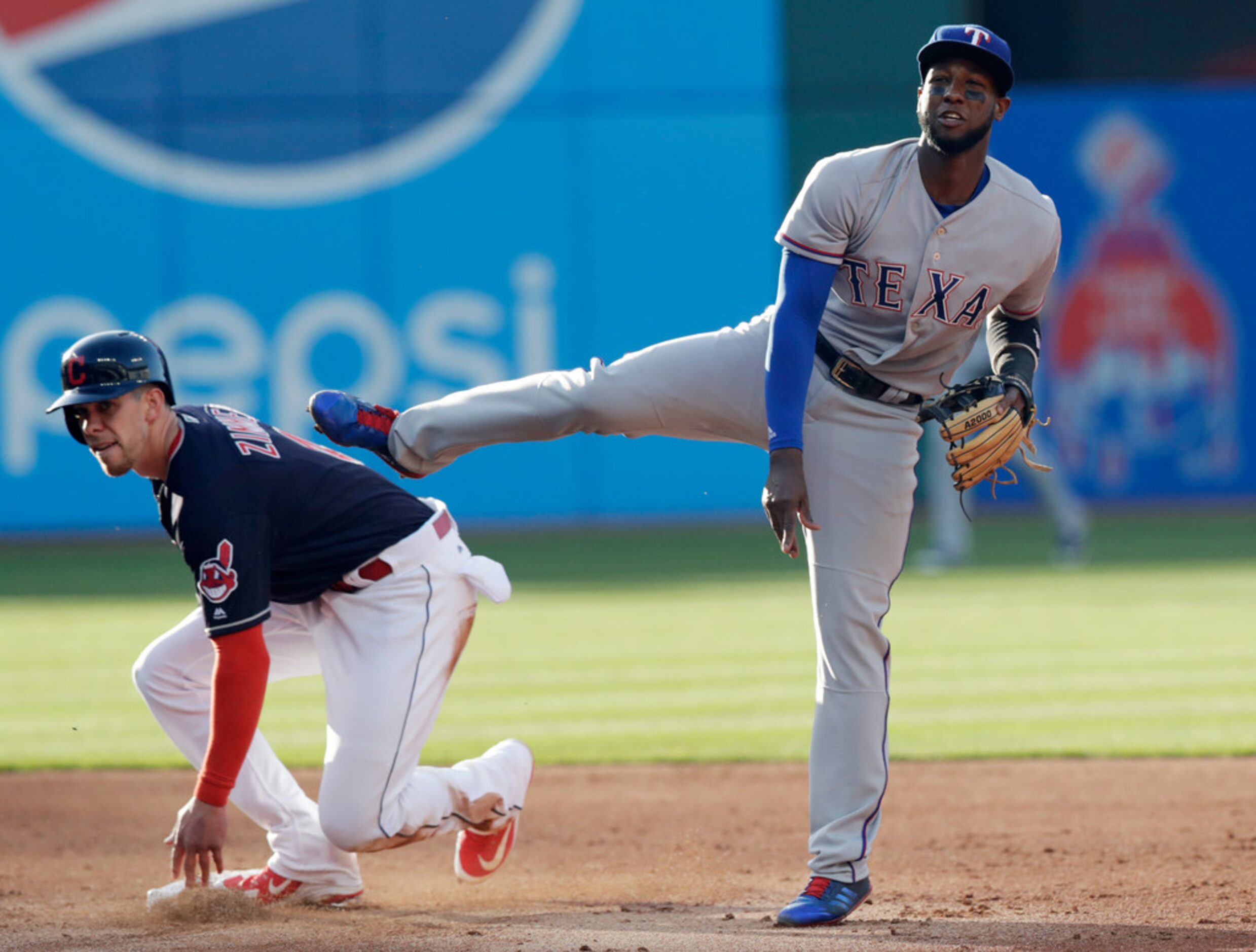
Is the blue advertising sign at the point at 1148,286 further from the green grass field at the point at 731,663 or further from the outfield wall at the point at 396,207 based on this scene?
the green grass field at the point at 731,663

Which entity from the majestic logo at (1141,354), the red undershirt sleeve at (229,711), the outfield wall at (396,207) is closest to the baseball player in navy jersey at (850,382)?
the red undershirt sleeve at (229,711)

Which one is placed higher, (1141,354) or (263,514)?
(263,514)

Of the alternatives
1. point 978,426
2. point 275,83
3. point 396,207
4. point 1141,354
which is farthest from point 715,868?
point 1141,354

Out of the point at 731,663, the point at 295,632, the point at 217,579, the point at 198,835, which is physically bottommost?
the point at 731,663

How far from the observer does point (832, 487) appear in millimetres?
3854

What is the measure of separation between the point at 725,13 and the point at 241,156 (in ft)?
15.7

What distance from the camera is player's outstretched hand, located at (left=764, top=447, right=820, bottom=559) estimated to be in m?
3.68

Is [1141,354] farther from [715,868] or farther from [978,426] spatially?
[978,426]

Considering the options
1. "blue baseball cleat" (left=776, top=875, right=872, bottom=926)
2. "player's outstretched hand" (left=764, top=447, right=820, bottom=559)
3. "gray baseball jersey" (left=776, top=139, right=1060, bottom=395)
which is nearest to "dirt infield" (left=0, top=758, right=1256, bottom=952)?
"blue baseball cleat" (left=776, top=875, right=872, bottom=926)

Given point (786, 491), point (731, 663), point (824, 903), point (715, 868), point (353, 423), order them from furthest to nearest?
point (731, 663) < point (715, 868) < point (353, 423) < point (824, 903) < point (786, 491)

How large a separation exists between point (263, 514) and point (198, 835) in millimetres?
741

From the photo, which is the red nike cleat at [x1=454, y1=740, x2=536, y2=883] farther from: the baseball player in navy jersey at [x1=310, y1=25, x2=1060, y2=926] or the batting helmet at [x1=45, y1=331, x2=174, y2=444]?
the batting helmet at [x1=45, y1=331, x2=174, y2=444]

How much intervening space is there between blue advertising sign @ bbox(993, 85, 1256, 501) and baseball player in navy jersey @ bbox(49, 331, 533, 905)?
12269 millimetres

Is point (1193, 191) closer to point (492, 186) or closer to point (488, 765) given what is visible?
point (492, 186)
